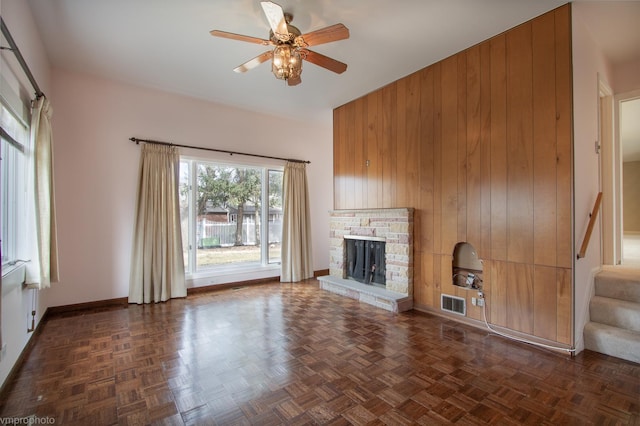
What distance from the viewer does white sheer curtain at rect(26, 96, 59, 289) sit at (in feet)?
8.74

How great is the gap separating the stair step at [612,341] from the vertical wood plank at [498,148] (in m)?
0.95

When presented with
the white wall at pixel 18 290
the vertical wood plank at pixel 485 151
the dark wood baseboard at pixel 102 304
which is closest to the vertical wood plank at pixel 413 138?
the vertical wood plank at pixel 485 151

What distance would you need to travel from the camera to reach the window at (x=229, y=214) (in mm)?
4852

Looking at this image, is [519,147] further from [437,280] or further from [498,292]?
[437,280]

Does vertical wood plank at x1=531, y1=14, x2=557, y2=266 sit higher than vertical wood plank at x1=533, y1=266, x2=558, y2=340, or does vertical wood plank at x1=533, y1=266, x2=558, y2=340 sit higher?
vertical wood plank at x1=531, y1=14, x2=557, y2=266

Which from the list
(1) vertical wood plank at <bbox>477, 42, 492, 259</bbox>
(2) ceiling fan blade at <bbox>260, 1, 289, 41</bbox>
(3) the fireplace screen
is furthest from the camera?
(3) the fireplace screen

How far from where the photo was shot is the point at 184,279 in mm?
4535

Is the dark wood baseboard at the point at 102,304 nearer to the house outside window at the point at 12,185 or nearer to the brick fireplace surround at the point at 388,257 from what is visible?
the house outside window at the point at 12,185

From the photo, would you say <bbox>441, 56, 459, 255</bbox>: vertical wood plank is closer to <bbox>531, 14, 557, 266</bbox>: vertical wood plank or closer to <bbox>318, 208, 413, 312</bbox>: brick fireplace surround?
<bbox>318, 208, 413, 312</bbox>: brick fireplace surround

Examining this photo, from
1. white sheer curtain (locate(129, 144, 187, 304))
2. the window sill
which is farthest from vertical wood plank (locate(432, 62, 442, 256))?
white sheer curtain (locate(129, 144, 187, 304))

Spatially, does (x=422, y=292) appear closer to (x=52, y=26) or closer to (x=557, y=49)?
(x=557, y=49)

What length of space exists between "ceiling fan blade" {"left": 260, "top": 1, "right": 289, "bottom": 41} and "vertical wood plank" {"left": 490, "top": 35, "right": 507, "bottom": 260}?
2.26m

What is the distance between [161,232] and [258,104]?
8.45ft

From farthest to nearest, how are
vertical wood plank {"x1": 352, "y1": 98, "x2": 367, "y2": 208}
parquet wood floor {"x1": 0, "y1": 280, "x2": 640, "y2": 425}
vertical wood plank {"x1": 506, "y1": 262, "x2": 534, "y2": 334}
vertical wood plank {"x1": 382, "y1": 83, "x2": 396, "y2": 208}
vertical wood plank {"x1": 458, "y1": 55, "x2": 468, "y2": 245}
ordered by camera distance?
vertical wood plank {"x1": 352, "y1": 98, "x2": 367, "y2": 208} → vertical wood plank {"x1": 382, "y1": 83, "x2": 396, "y2": 208} → vertical wood plank {"x1": 458, "y1": 55, "x2": 468, "y2": 245} → vertical wood plank {"x1": 506, "y1": 262, "x2": 534, "y2": 334} → parquet wood floor {"x1": 0, "y1": 280, "x2": 640, "y2": 425}
